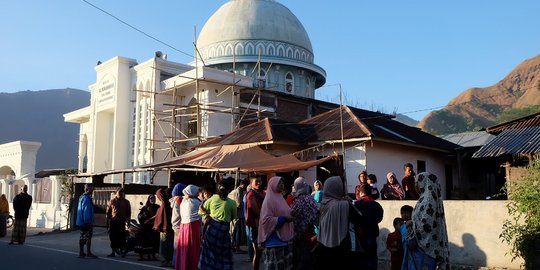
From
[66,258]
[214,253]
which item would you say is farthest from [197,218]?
[66,258]

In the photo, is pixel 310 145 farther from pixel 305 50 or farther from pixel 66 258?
pixel 305 50

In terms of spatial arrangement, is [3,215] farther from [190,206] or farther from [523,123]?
[523,123]

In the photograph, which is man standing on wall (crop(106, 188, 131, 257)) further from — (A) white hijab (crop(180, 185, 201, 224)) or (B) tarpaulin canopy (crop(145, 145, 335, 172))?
Result: (A) white hijab (crop(180, 185, 201, 224))

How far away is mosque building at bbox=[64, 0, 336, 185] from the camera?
2405 cm

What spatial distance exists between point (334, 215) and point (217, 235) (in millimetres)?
2263

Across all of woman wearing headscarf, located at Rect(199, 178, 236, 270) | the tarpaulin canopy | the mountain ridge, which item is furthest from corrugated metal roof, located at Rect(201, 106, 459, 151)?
the mountain ridge

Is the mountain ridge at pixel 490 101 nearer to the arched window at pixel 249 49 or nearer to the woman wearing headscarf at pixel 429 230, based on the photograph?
the arched window at pixel 249 49

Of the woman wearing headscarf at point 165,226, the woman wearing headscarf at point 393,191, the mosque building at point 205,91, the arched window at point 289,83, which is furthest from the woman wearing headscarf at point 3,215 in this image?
the arched window at point 289,83

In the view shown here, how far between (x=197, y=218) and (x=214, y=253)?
1.12 meters

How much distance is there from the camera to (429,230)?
573 centimetres

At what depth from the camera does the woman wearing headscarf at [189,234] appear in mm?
8125

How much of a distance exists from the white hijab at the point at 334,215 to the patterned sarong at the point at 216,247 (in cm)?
196

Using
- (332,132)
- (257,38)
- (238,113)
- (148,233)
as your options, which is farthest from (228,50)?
(148,233)

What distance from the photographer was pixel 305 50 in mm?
32500
